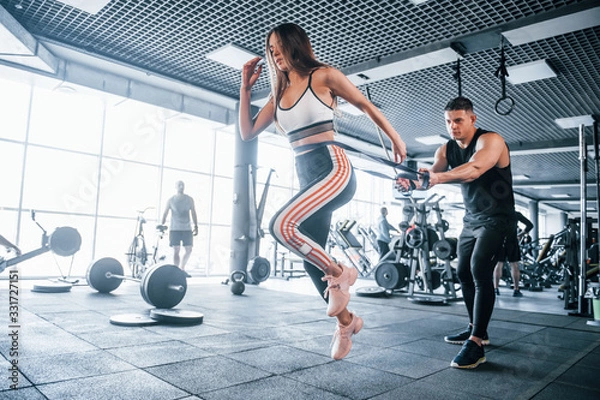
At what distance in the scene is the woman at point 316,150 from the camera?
1.57 m

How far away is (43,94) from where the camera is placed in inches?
260

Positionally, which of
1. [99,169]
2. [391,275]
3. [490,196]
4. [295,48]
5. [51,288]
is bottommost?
[51,288]

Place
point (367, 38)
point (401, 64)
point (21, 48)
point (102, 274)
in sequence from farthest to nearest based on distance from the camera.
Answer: point (401, 64)
point (21, 48)
point (367, 38)
point (102, 274)

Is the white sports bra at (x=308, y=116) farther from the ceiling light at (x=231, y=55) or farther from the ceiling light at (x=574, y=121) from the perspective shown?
the ceiling light at (x=574, y=121)

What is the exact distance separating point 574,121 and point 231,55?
597 cm

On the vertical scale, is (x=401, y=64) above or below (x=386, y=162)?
above

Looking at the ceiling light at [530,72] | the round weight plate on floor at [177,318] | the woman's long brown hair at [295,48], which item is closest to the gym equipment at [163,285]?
the round weight plate on floor at [177,318]

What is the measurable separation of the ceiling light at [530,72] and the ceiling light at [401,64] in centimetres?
96

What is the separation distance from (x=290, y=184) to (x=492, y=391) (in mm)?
9296

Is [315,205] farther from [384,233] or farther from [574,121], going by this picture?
[574,121]

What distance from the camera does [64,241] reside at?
12.8ft

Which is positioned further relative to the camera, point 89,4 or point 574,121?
point 574,121

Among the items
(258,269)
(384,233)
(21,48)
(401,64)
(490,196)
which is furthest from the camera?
(384,233)

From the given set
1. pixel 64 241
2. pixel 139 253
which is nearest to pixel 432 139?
pixel 139 253
